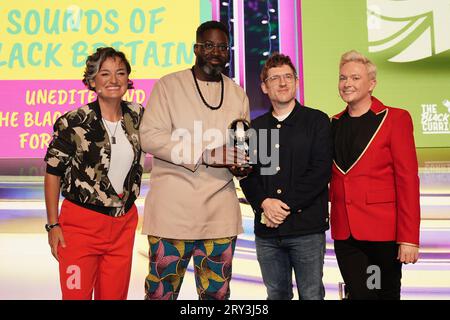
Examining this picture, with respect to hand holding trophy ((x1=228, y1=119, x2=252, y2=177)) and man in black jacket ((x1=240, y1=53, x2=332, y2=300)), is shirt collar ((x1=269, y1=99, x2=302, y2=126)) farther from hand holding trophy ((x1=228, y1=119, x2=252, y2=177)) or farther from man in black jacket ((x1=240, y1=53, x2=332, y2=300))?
hand holding trophy ((x1=228, y1=119, x2=252, y2=177))

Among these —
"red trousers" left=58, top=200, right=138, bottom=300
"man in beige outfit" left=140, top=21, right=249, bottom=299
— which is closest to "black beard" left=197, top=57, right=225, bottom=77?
"man in beige outfit" left=140, top=21, right=249, bottom=299

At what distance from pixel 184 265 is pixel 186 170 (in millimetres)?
391

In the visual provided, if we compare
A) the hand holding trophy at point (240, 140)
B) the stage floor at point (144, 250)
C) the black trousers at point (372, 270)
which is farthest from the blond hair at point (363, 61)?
the stage floor at point (144, 250)

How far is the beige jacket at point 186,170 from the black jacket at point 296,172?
0.13m

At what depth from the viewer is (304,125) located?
2105 mm

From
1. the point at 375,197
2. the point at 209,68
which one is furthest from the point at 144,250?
the point at 375,197

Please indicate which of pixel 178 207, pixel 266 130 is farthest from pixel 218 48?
pixel 178 207

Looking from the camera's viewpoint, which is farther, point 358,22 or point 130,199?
point 358,22

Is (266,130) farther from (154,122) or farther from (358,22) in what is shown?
(358,22)

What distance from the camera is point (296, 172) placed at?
2.08 metres

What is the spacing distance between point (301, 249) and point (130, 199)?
0.73 metres

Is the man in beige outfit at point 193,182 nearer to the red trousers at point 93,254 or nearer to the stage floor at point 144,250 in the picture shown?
the red trousers at point 93,254

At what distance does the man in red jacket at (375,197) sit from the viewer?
2.00 m

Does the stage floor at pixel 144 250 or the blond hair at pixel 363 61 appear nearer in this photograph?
the blond hair at pixel 363 61
